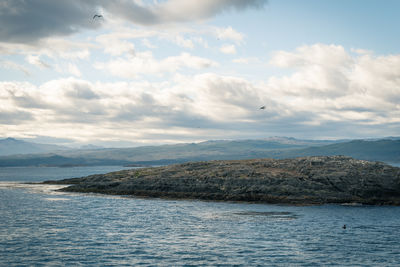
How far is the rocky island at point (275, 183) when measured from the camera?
278 ft

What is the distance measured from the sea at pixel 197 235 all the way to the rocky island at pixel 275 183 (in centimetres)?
842

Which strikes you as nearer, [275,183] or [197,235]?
[197,235]

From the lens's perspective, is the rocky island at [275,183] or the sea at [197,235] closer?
the sea at [197,235]

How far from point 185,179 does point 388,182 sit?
49.7 meters

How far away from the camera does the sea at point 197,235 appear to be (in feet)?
124

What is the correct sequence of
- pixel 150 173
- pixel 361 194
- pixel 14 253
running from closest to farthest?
pixel 14 253, pixel 361 194, pixel 150 173

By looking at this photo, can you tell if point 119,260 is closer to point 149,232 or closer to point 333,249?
point 149,232

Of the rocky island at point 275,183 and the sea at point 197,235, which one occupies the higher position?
the rocky island at point 275,183

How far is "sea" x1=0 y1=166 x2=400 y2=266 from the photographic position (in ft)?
124

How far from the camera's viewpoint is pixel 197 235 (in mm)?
48812

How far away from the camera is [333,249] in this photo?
138 ft

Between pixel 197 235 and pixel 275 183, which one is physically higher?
pixel 275 183

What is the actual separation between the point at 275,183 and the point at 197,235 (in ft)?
150

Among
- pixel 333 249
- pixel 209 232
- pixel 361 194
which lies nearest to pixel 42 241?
pixel 209 232
